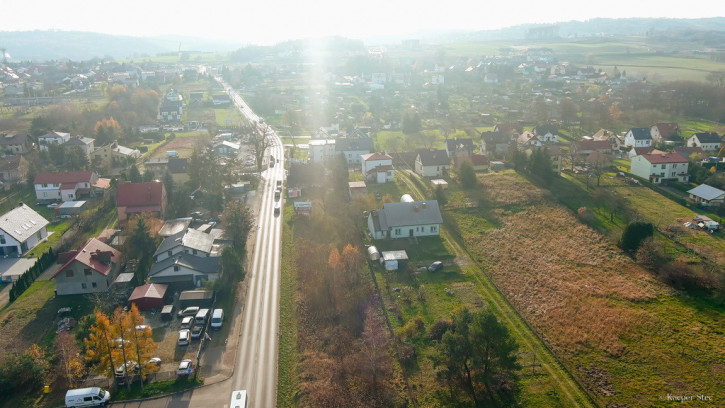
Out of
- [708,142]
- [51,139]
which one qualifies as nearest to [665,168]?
[708,142]

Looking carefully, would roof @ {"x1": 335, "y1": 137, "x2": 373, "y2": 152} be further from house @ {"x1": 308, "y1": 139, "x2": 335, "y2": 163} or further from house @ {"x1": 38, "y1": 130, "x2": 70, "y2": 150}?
house @ {"x1": 38, "y1": 130, "x2": 70, "y2": 150}

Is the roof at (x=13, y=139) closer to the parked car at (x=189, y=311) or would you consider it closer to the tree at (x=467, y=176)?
the parked car at (x=189, y=311)

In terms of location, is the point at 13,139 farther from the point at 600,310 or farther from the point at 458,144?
the point at 600,310

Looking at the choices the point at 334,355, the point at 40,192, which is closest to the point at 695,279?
the point at 334,355

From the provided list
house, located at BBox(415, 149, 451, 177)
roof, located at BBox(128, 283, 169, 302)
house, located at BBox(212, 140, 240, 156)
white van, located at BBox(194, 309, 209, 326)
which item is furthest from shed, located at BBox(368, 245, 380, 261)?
house, located at BBox(212, 140, 240, 156)

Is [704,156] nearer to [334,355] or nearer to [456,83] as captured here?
[334,355]
